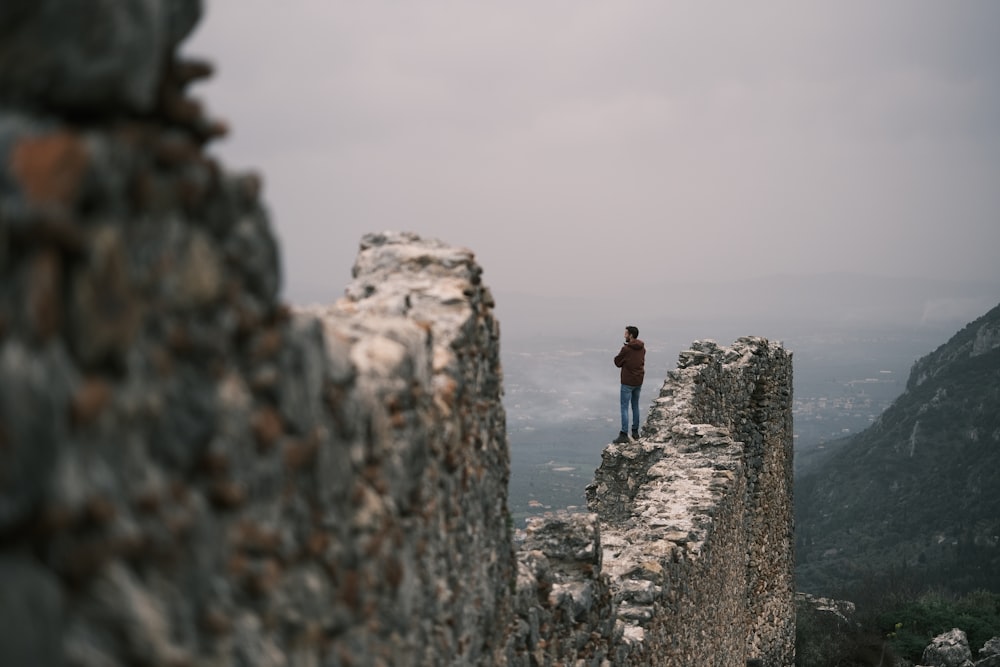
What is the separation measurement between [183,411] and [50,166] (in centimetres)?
50

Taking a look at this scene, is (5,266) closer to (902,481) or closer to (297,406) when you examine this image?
(297,406)

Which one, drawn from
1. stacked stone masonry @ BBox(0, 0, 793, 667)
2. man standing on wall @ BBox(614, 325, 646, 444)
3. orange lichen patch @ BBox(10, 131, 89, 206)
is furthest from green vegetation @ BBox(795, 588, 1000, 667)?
orange lichen patch @ BBox(10, 131, 89, 206)

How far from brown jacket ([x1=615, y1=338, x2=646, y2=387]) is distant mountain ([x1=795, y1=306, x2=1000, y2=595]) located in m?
28.6

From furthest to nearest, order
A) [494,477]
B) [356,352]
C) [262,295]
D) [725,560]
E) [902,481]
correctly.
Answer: [902,481], [725,560], [494,477], [356,352], [262,295]

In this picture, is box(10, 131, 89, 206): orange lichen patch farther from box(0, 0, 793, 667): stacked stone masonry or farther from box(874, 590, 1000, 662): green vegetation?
box(874, 590, 1000, 662): green vegetation

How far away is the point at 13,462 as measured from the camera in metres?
1.15

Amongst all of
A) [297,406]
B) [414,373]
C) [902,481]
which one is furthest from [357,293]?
[902,481]

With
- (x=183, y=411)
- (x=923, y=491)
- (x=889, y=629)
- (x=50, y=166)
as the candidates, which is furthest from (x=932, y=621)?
(x=923, y=491)

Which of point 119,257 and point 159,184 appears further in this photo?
point 159,184

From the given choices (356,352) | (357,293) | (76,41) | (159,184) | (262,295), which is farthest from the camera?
(357,293)

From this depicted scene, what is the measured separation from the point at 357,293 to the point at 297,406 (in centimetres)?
149

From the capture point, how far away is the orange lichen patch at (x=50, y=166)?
1171 mm

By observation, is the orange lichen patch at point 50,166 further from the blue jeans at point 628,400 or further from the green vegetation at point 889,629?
the green vegetation at point 889,629

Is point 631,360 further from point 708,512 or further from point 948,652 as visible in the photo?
point 948,652
